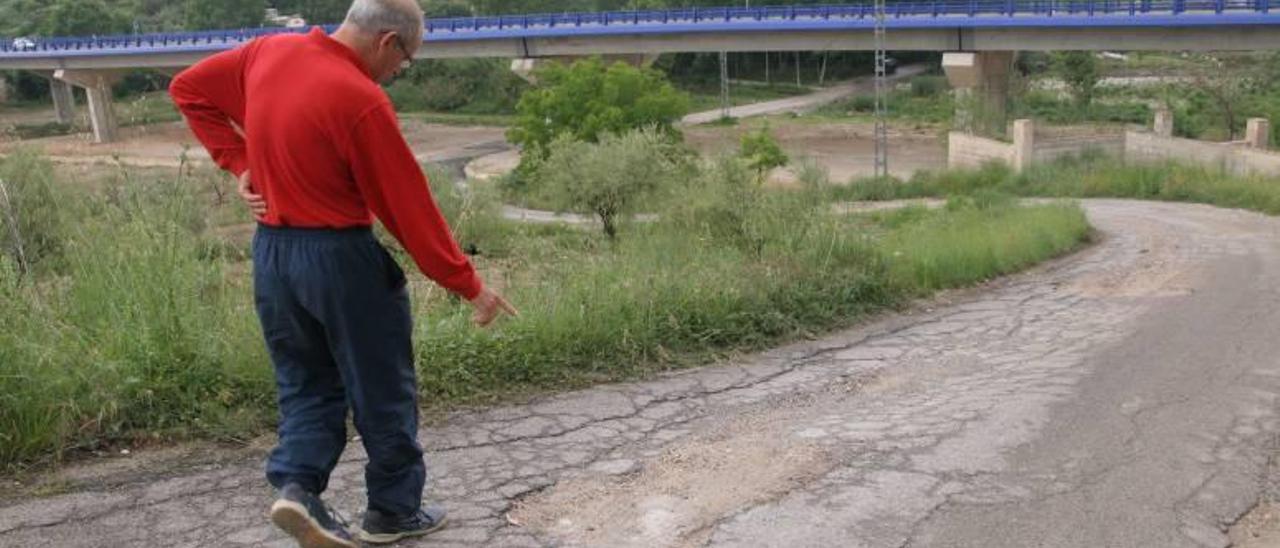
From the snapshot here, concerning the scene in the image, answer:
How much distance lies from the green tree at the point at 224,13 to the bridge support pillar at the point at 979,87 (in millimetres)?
61053

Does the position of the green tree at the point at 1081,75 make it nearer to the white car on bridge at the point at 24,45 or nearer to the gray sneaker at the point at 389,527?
the white car on bridge at the point at 24,45

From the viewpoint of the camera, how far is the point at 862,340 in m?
7.11

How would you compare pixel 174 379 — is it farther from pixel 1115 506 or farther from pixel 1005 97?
pixel 1005 97

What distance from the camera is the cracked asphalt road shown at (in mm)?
4012

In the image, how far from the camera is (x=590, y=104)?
4244 centimetres

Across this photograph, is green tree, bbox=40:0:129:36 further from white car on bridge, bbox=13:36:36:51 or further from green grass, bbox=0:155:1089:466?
green grass, bbox=0:155:1089:466

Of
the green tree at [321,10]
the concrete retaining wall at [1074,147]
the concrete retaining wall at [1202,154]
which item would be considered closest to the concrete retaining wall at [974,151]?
the concrete retaining wall at [1074,147]

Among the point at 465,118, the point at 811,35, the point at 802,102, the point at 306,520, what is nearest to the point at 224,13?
the point at 465,118

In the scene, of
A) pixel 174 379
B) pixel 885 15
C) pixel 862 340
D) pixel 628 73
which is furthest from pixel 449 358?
pixel 885 15

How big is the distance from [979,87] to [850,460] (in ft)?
151

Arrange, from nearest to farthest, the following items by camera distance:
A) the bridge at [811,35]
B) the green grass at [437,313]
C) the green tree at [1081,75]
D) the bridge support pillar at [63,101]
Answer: the green grass at [437,313], the bridge at [811,35], the green tree at [1081,75], the bridge support pillar at [63,101]

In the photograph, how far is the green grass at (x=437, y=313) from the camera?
475cm

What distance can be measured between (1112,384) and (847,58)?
86.9 metres

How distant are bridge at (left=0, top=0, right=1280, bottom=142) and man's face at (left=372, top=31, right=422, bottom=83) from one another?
40.3 m
